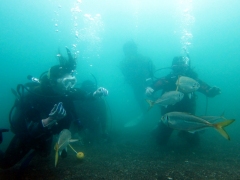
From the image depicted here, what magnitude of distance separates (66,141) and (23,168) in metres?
2.02

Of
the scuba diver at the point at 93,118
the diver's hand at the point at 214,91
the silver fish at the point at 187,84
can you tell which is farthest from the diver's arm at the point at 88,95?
the diver's hand at the point at 214,91

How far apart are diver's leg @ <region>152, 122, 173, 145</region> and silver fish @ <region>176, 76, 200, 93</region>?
4.24 m

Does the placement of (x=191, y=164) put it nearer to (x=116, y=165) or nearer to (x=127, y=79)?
(x=116, y=165)

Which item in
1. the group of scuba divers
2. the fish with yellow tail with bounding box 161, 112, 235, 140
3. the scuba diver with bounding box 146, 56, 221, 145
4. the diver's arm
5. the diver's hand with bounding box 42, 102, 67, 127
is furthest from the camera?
the scuba diver with bounding box 146, 56, 221, 145

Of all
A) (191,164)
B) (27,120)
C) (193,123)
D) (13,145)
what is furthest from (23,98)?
(191,164)

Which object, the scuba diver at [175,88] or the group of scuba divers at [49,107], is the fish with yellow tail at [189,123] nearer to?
the group of scuba divers at [49,107]

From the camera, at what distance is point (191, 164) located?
16.8 ft

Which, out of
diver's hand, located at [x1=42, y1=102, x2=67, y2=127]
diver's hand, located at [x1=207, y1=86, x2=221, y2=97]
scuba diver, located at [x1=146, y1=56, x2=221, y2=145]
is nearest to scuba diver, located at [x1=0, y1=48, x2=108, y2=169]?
diver's hand, located at [x1=42, y1=102, x2=67, y2=127]

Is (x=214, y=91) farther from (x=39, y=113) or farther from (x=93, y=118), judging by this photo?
(x=93, y=118)

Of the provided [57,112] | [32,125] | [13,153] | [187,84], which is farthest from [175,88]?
[13,153]

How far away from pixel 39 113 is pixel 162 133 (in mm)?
5898

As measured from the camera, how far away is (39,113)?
18.1 feet

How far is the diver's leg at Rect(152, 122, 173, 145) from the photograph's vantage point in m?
8.23

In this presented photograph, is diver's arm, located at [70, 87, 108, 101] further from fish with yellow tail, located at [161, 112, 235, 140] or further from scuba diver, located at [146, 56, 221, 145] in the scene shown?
fish with yellow tail, located at [161, 112, 235, 140]
